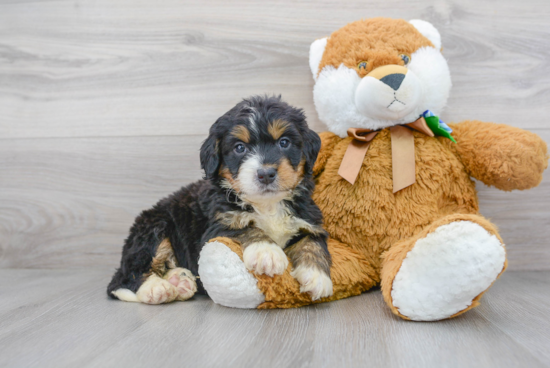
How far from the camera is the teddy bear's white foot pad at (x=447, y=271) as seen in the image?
1342 mm

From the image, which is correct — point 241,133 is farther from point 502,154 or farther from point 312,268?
point 502,154

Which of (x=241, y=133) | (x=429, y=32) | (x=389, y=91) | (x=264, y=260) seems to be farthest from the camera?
(x=429, y=32)

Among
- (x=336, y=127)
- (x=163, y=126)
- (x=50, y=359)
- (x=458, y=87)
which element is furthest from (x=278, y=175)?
(x=458, y=87)

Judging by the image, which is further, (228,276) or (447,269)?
(228,276)

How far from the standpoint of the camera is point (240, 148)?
1672 mm

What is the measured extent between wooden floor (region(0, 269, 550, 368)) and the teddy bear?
0.43 feet

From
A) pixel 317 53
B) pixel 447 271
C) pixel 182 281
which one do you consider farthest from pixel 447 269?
pixel 317 53

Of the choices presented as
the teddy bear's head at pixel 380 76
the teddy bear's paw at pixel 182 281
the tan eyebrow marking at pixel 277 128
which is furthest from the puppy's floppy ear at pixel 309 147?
the teddy bear's paw at pixel 182 281

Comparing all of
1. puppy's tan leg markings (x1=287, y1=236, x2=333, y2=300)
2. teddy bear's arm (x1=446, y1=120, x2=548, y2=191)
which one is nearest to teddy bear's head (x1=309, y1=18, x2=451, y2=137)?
teddy bear's arm (x1=446, y1=120, x2=548, y2=191)

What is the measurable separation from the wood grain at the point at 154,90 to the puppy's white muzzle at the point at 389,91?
1.98 feet

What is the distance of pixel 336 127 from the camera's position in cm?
199

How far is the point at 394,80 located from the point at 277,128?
1.78 ft

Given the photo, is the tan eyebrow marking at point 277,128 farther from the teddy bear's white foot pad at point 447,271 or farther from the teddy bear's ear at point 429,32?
the teddy bear's ear at point 429,32

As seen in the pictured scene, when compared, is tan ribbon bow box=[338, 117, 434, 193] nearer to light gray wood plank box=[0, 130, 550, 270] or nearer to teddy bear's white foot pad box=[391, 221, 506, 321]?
teddy bear's white foot pad box=[391, 221, 506, 321]
